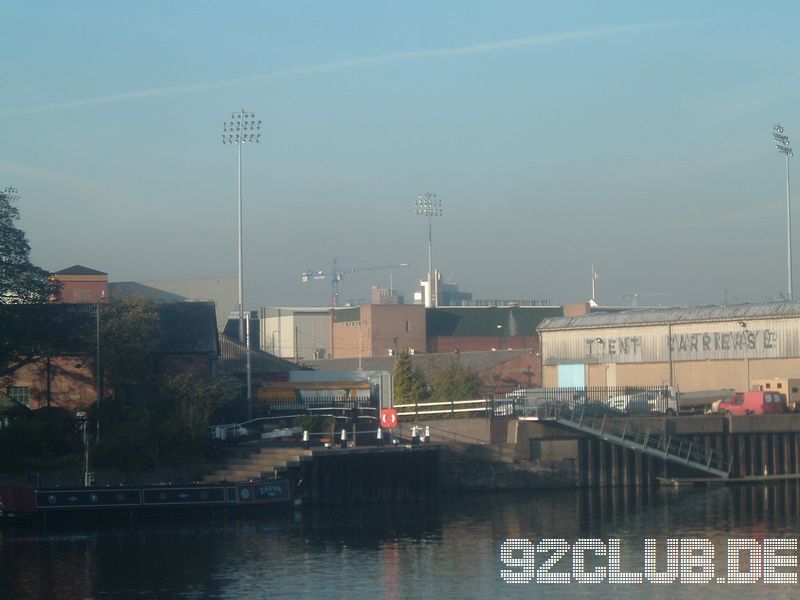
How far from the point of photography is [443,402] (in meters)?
54.5

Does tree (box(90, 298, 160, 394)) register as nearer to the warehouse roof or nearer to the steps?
the steps

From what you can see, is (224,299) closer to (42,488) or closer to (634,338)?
(634,338)

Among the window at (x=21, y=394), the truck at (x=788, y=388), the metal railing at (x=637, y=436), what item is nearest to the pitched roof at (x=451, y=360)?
the truck at (x=788, y=388)

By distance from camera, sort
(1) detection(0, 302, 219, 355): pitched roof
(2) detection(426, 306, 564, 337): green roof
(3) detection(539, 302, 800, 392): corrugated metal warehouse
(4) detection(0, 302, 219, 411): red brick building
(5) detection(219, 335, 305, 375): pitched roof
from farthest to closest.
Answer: (2) detection(426, 306, 564, 337): green roof < (5) detection(219, 335, 305, 375): pitched roof < (3) detection(539, 302, 800, 392): corrugated metal warehouse < (4) detection(0, 302, 219, 411): red brick building < (1) detection(0, 302, 219, 355): pitched roof

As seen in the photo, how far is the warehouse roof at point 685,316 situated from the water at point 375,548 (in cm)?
1600

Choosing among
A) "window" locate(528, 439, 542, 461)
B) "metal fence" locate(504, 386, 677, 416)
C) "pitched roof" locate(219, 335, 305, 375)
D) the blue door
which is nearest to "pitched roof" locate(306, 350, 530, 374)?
the blue door

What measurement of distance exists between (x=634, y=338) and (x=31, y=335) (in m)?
35.6

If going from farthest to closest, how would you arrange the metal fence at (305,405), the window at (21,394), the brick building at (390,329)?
the brick building at (390,329) < the metal fence at (305,405) < the window at (21,394)

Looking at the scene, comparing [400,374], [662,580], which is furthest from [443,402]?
[662,580]

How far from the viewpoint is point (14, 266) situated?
51344mm

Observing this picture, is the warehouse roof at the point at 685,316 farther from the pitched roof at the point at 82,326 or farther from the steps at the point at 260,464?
the steps at the point at 260,464

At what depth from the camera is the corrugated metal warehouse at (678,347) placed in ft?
197

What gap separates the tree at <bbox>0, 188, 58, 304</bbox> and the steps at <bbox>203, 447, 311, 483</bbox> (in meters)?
15.1

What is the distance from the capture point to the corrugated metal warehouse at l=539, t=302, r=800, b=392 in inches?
2362
